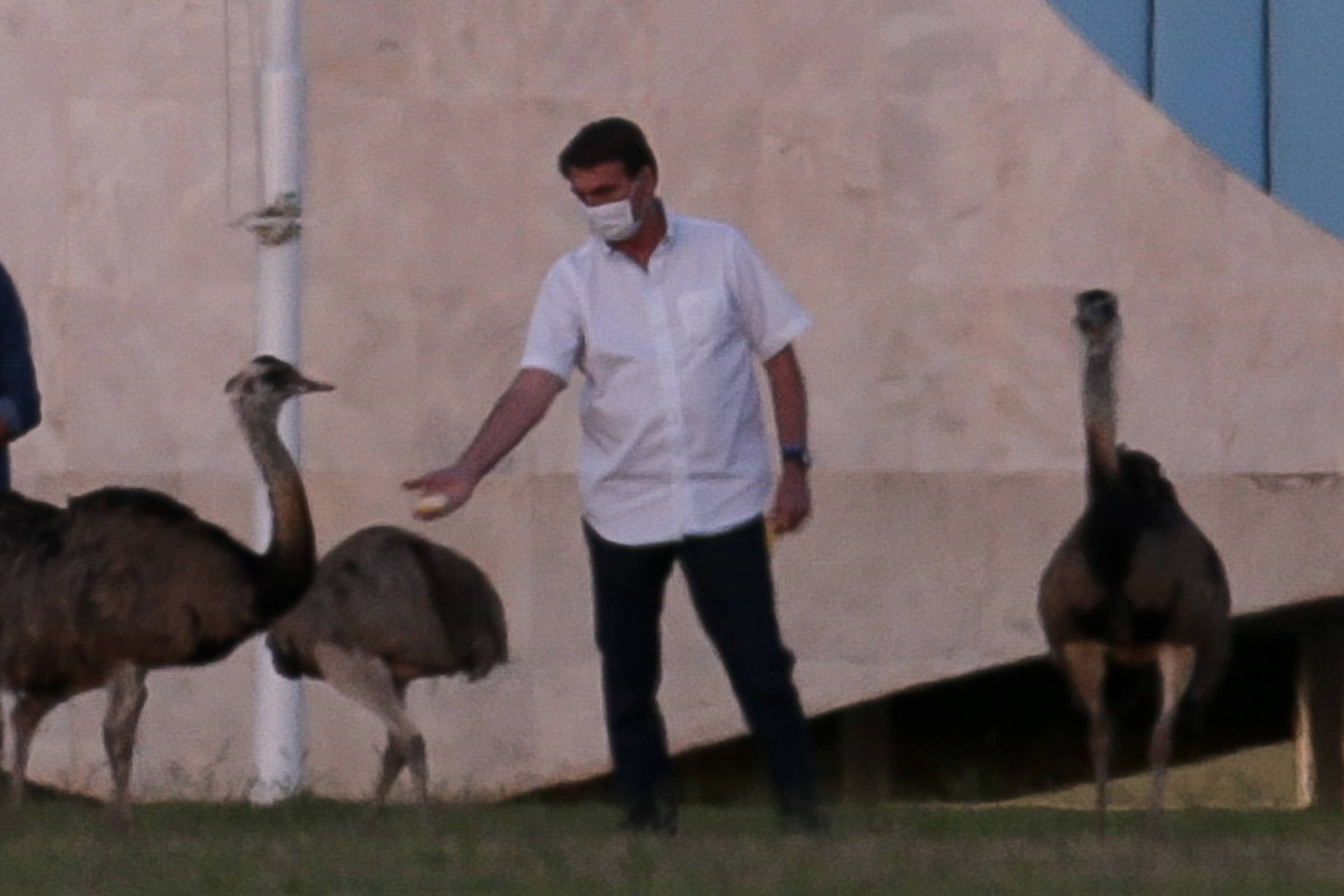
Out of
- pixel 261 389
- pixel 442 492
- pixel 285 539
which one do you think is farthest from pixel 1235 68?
pixel 442 492

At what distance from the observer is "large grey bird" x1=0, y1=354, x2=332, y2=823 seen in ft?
31.6

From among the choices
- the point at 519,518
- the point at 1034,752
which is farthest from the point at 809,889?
the point at 1034,752

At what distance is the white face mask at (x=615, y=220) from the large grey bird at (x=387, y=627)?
102 inches

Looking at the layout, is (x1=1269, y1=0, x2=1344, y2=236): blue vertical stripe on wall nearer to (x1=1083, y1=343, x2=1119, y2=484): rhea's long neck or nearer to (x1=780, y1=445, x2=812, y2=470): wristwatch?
(x1=1083, y1=343, x2=1119, y2=484): rhea's long neck

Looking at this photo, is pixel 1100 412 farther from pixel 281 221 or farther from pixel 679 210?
pixel 679 210

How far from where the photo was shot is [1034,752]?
65.7 feet

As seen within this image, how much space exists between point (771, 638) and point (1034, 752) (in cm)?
1144

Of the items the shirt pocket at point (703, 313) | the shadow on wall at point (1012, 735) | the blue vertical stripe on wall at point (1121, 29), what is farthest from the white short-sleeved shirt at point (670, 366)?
the shadow on wall at point (1012, 735)

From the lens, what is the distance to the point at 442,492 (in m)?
8.34

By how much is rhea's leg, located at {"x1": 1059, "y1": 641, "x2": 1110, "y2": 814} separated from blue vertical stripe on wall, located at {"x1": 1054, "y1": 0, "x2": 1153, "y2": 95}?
19.0 feet

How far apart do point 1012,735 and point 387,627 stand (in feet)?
31.7

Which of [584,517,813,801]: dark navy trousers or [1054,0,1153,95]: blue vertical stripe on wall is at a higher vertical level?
[1054,0,1153,95]: blue vertical stripe on wall

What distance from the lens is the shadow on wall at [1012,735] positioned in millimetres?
18812

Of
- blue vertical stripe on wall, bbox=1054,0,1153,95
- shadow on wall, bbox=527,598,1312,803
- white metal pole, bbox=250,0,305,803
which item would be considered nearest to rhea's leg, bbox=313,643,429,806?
white metal pole, bbox=250,0,305,803
